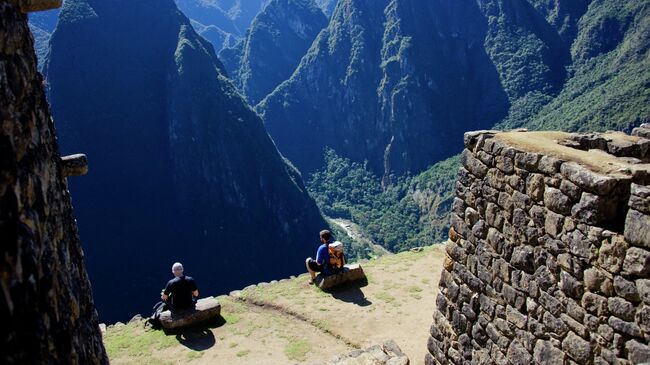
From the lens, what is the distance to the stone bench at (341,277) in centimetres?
1158

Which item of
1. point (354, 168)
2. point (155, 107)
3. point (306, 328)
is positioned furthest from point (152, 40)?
point (306, 328)

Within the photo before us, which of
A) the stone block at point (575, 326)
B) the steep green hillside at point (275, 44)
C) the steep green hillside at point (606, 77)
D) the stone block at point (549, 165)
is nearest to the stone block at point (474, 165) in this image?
the stone block at point (549, 165)

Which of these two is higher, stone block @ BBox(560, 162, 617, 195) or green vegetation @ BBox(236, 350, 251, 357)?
stone block @ BBox(560, 162, 617, 195)

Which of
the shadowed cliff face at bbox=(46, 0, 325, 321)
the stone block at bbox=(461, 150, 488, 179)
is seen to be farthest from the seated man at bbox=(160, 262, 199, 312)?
the shadowed cliff face at bbox=(46, 0, 325, 321)

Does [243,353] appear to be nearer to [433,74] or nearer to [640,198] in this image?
[640,198]

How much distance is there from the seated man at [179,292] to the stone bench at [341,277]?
9.56 feet

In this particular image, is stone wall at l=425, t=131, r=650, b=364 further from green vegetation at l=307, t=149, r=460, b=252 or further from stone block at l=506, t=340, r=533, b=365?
green vegetation at l=307, t=149, r=460, b=252

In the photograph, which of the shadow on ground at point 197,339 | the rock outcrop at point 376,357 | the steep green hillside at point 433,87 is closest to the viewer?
the rock outcrop at point 376,357

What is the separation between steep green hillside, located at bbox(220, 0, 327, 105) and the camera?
167 metres

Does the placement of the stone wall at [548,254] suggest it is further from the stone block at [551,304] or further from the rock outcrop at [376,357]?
the rock outcrop at [376,357]

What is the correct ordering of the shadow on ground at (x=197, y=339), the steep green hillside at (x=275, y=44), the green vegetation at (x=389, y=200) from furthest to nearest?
the steep green hillside at (x=275, y=44) < the green vegetation at (x=389, y=200) < the shadow on ground at (x=197, y=339)

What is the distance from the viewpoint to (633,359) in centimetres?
408

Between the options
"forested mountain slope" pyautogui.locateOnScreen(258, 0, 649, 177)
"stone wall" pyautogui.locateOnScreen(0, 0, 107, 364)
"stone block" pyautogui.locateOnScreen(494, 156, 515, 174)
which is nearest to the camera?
"stone wall" pyautogui.locateOnScreen(0, 0, 107, 364)

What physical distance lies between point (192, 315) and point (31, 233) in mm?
7452
